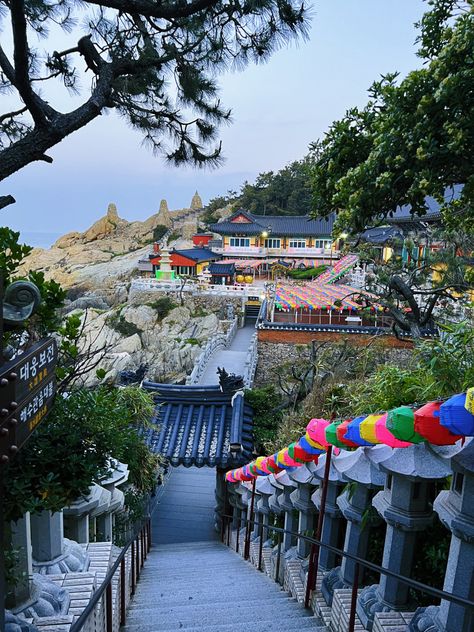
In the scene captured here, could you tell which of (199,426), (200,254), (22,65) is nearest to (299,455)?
(22,65)

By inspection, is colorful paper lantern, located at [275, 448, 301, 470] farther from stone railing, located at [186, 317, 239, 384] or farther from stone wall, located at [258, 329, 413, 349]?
stone wall, located at [258, 329, 413, 349]

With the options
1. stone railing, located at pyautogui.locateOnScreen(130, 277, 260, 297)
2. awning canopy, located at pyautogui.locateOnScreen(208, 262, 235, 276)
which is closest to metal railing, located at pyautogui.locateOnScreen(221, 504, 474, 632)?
stone railing, located at pyautogui.locateOnScreen(130, 277, 260, 297)

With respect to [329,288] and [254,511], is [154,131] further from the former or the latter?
[329,288]

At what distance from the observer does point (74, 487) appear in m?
2.91

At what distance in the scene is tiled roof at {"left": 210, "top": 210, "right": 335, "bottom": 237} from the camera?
4562cm

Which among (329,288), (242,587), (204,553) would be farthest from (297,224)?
(242,587)

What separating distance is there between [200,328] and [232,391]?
19.2 m

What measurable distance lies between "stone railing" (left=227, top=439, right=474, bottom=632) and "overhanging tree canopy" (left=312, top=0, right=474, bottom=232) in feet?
8.27

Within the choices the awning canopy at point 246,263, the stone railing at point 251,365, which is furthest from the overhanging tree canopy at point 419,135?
the awning canopy at point 246,263

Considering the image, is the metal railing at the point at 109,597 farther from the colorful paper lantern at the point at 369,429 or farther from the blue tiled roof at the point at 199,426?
the blue tiled roof at the point at 199,426

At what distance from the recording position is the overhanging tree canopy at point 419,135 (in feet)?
12.4

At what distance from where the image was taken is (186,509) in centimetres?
1289

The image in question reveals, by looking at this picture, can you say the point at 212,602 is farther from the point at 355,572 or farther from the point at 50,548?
the point at 355,572

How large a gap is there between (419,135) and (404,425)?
2.89 metres
